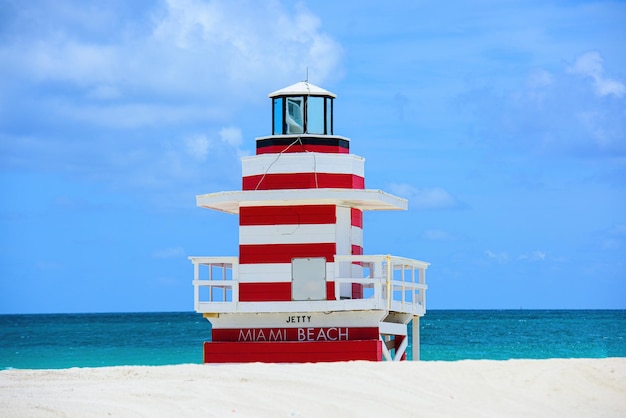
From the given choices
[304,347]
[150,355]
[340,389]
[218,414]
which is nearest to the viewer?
[218,414]

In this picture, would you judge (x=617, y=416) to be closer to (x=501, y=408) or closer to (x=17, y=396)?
(x=501, y=408)

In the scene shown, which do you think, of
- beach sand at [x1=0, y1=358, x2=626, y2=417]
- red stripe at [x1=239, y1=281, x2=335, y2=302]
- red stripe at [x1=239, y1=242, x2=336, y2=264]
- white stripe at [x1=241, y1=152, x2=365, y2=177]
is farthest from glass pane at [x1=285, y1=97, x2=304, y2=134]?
beach sand at [x1=0, y1=358, x2=626, y2=417]

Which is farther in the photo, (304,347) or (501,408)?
(304,347)

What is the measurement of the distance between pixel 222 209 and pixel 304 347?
286cm

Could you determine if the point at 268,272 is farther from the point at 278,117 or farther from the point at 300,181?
the point at 278,117

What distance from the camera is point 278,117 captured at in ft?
63.4

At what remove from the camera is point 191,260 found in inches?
746

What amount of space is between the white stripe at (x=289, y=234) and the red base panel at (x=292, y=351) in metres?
1.53

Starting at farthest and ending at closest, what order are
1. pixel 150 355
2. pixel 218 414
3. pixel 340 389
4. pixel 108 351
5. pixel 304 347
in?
1. pixel 108 351
2. pixel 150 355
3. pixel 304 347
4. pixel 340 389
5. pixel 218 414

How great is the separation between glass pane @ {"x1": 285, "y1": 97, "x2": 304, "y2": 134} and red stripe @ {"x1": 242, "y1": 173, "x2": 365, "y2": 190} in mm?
877

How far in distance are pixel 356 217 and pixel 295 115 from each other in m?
1.89

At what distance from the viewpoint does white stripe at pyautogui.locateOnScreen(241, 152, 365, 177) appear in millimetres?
18625

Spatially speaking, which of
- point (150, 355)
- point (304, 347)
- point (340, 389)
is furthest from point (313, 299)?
point (150, 355)

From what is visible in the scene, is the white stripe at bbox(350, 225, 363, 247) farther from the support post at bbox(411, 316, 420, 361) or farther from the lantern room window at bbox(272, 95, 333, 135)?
the support post at bbox(411, 316, 420, 361)
